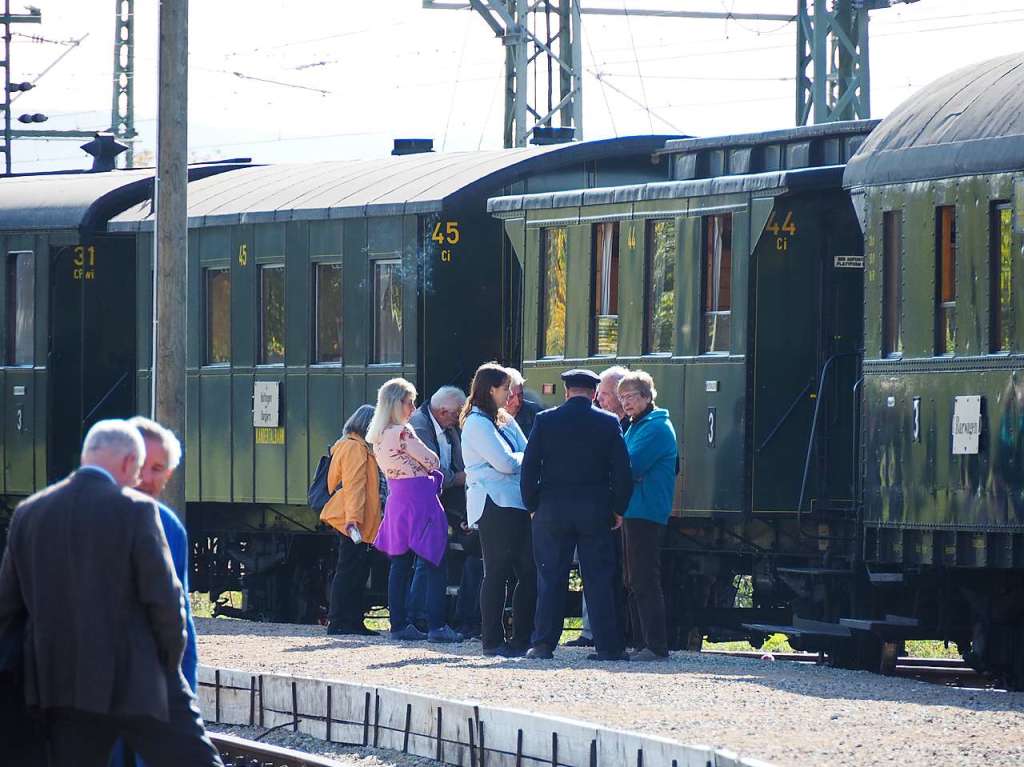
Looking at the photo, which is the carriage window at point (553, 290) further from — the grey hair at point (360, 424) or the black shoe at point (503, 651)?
the black shoe at point (503, 651)

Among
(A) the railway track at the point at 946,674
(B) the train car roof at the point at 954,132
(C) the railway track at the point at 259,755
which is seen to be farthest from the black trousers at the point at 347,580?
(B) the train car roof at the point at 954,132

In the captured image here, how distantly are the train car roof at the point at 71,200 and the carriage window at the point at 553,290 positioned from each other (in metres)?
5.90

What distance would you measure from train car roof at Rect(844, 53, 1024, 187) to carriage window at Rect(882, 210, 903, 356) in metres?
0.27

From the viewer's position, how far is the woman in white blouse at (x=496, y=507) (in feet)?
46.3

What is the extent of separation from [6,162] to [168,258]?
80.6 ft

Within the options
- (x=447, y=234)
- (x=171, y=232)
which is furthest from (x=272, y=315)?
(x=171, y=232)

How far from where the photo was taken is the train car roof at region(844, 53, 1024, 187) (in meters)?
13.1

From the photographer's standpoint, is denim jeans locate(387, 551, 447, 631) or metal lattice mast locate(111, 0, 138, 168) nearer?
denim jeans locate(387, 551, 447, 631)

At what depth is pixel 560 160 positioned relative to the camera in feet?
63.3

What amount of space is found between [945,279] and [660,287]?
2873 mm

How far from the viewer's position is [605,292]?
54.5ft

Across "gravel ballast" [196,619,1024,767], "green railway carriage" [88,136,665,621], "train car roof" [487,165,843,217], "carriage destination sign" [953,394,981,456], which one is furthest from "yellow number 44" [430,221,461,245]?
"carriage destination sign" [953,394,981,456]

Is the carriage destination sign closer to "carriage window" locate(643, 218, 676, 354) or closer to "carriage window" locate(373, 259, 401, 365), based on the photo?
"carriage window" locate(643, 218, 676, 354)

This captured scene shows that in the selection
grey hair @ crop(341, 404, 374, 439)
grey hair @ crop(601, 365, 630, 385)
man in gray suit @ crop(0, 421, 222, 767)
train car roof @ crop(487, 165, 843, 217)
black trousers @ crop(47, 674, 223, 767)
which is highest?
train car roof @ crop(487, 165, 843, 217)
